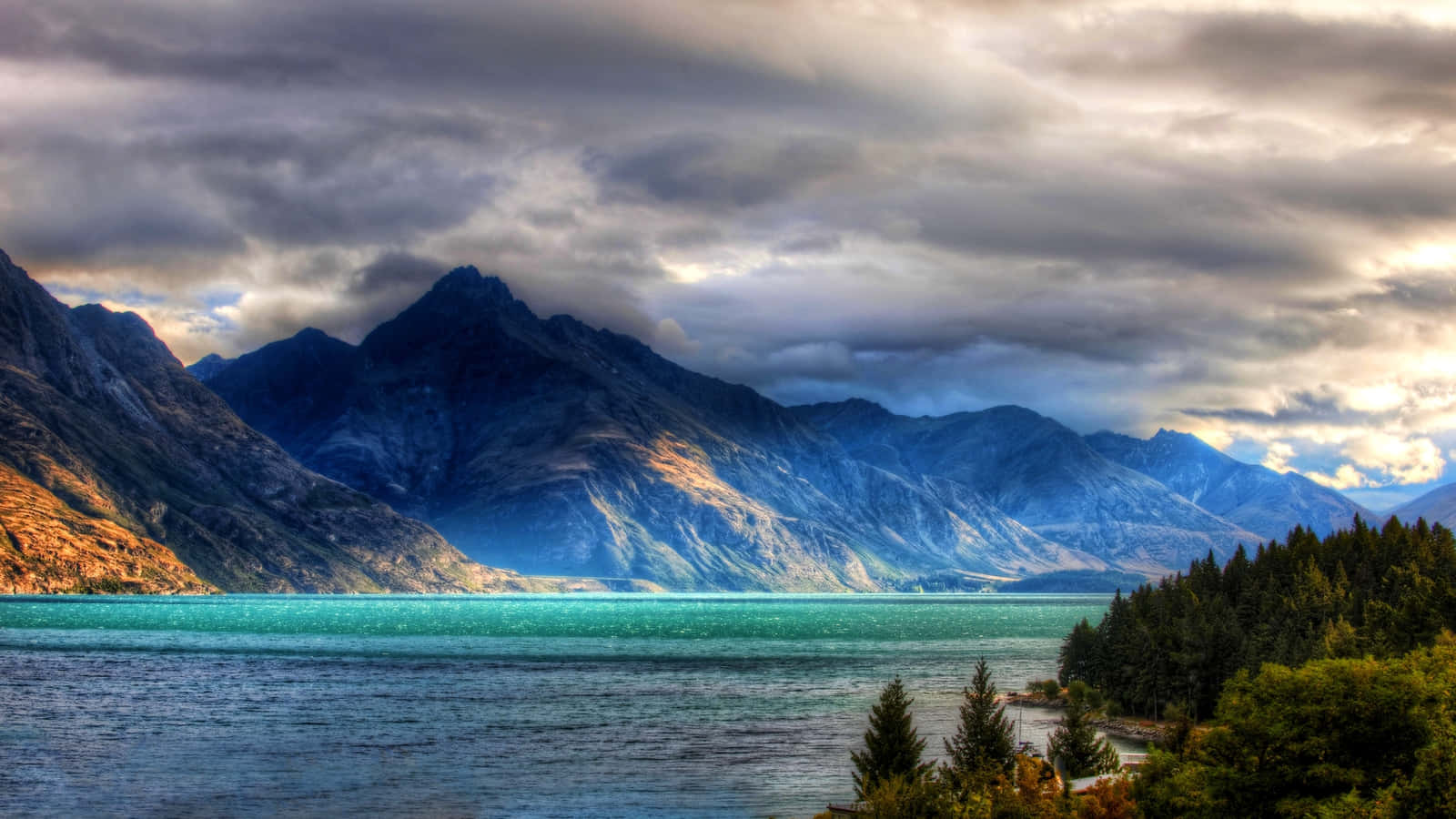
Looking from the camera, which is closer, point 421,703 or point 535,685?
point 421,703

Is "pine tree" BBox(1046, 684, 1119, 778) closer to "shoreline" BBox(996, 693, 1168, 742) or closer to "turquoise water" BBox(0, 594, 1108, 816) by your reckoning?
"turquoise water" BBox(0, 594, 1108, 816)

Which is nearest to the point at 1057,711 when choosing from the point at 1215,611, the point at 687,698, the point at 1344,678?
the point at 1215,611

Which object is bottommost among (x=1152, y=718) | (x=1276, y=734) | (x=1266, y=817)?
(x=1152, y=718)

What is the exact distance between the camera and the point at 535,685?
175250mm

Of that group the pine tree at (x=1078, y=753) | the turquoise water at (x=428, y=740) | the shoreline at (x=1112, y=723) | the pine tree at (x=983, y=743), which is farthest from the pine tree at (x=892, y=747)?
the shoreline at (x=1112, y=723)

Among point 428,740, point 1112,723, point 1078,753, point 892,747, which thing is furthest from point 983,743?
point 1112,723

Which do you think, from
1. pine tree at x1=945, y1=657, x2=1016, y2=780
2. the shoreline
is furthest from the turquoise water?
pine tree at x1=945, y1=657, x2=1016, y2=780

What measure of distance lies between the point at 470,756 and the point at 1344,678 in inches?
3162

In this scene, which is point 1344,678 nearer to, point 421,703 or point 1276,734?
point 1276,734

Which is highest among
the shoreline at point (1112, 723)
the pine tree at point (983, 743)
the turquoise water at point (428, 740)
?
the pine tree at point (983, 743)

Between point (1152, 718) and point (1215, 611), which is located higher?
point (1215, 611)

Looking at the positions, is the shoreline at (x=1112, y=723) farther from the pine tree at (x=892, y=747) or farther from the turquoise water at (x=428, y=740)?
the pine tree at (x=892, y=747)

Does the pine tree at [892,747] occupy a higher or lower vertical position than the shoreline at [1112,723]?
higher

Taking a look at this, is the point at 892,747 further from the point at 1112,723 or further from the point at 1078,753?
the point at 1112,723
